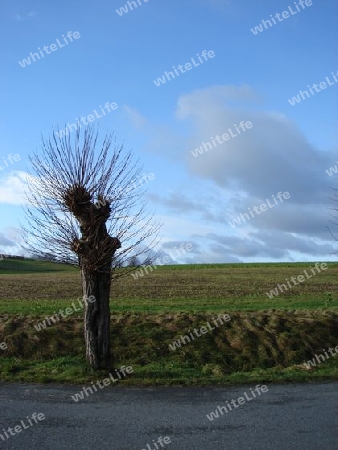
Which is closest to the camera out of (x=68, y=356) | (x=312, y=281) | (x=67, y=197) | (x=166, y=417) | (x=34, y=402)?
(x=166, y=417)

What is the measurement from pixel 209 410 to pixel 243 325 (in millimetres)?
6850

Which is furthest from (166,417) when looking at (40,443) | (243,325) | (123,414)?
(243,325)

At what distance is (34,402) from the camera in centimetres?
934

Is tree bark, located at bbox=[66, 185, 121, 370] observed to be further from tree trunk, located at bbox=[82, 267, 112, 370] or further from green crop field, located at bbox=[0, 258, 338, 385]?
green crop field, located at bbox=[0, 258, 338, 385]

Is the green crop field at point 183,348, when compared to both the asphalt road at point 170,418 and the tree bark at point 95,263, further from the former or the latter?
the asphalt road at point 170,418

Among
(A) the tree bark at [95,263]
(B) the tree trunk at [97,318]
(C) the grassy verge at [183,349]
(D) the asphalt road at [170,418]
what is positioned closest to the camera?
(D) the asphalt road at [170,418]

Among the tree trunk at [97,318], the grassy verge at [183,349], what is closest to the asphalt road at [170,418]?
the grassy verge at [183,349]

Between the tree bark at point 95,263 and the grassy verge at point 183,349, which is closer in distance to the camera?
the grassy verge at point 183,349

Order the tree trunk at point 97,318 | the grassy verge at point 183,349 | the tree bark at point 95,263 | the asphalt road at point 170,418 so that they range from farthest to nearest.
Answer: the tree trunk at point 97,318, the tree bark at point 95,263, the grassy verge at point 183,349, the asphalt road at point 170,418

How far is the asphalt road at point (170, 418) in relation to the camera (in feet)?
23.6

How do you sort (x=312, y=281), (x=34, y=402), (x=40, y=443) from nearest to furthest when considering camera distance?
(x=40, y=443), (x=34, y=402), (x=312, y=281)

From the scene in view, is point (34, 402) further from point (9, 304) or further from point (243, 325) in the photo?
point (9, 304)

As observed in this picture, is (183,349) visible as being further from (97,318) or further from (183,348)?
(97,318)

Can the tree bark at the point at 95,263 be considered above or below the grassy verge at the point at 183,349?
above
